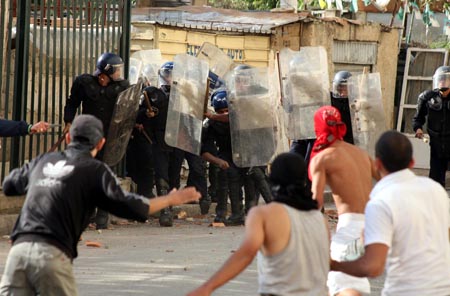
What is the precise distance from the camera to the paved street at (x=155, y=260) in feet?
32.4

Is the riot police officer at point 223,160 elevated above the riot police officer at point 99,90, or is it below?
below

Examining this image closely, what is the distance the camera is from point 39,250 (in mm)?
6406

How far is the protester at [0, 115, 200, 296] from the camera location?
6418mm

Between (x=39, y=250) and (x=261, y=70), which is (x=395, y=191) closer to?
(x=39, y=250)

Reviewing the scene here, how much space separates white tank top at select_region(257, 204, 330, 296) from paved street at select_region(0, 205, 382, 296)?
366 cm

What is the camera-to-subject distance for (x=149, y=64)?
17.3m

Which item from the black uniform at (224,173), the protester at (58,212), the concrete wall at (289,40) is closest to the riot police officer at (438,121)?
the black uniform at (224,173)

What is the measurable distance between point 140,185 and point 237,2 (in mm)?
23222

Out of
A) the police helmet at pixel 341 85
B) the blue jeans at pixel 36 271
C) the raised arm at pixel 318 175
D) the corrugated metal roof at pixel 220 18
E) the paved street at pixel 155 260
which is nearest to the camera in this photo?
the blue jeans at pixel 36 271

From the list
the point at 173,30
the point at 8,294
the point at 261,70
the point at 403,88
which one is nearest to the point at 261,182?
the point at 261,70

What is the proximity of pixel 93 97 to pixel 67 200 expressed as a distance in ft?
23.1

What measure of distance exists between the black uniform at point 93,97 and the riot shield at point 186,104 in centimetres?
105

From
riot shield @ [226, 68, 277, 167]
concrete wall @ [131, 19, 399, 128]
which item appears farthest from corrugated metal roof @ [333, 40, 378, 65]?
riot shield @ [226, 68, 277, 167]

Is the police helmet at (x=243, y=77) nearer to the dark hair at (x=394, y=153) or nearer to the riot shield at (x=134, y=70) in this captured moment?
the riot shield at (x=134, y=70)
